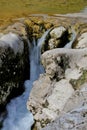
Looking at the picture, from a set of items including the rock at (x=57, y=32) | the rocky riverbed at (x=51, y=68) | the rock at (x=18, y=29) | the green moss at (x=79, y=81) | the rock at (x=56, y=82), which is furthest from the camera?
the rock at (x=57, y=32)

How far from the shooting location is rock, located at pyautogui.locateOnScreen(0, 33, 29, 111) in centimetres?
1853

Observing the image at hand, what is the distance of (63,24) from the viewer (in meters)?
23.5

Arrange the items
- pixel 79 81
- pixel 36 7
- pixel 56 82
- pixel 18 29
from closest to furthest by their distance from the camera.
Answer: pixel 79 81 → pixel 56 82 → pixel 18 29 → pixel 36 7

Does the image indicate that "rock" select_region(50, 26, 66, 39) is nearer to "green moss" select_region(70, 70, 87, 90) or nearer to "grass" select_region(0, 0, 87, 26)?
"grass" select_region(0, 0, 87, 26)

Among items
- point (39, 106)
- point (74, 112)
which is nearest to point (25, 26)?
point (39, 106)

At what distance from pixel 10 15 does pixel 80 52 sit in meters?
12.5

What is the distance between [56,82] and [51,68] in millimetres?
649

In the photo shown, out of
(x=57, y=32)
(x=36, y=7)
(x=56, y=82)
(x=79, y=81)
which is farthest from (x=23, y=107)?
(x=36, y=7)

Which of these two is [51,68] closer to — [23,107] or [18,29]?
[23,107]

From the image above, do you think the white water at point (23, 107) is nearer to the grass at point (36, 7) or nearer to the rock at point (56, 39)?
the rock at point (56, 39)

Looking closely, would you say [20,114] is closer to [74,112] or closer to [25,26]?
[25,26]

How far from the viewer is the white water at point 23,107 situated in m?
17.3

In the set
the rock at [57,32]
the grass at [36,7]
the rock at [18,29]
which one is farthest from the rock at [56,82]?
the grass at [36,7]

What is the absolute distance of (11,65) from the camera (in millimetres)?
19406
